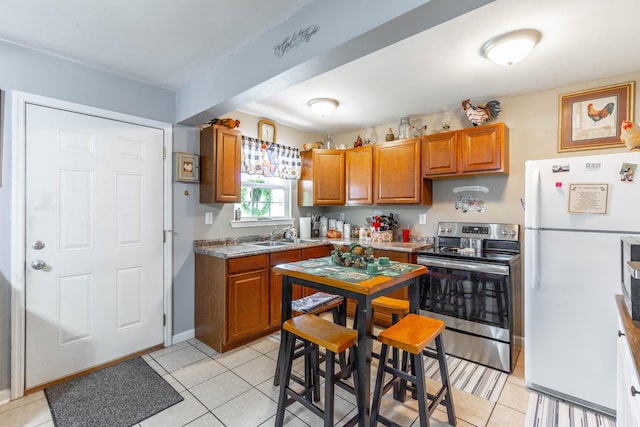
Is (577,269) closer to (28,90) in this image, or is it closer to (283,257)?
(283,257)

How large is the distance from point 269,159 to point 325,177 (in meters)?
0.78

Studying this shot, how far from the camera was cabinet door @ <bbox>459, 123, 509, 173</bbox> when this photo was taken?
2770mm

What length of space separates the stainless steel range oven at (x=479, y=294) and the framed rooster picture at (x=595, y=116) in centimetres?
93

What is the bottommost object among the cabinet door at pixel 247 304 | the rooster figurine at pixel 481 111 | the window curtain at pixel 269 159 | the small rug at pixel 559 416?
the small rug at pixel 559 416

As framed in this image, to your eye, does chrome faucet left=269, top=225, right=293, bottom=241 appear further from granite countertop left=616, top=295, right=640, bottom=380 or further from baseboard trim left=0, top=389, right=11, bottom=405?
granite countertop left=616, top=295, right=640, bottom=380

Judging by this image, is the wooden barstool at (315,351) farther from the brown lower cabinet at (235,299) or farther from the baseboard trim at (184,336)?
the baseboard trim at (184,336)

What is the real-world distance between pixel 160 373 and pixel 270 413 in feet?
3.50

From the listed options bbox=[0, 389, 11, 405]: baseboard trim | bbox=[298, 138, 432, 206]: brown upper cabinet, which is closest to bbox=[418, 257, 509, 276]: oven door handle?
bbox=[298, 138, 432, 206]: brown upper cabinet

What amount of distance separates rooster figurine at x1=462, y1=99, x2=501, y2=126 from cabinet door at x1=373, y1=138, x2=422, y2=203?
1.82ft

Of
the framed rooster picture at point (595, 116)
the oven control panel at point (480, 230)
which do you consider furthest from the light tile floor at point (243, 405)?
the framed rooster picture at point (595, 116)

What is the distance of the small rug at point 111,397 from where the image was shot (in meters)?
1.84

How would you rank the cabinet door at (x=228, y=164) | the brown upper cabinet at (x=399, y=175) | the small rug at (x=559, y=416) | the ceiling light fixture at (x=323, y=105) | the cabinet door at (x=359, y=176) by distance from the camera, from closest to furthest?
the small rug at (x=559, y=416)
the cabinet door at (x=228, y=164)
the ceiling light fixture at (x=323, y=105)
the brown upper cabinet at (x=399, y=175)
the cabinet door at (x=359, y=176)

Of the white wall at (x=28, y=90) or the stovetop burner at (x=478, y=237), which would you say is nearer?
the white wall at (x=28, y=90)

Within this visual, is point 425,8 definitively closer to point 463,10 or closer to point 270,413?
point 463,10
